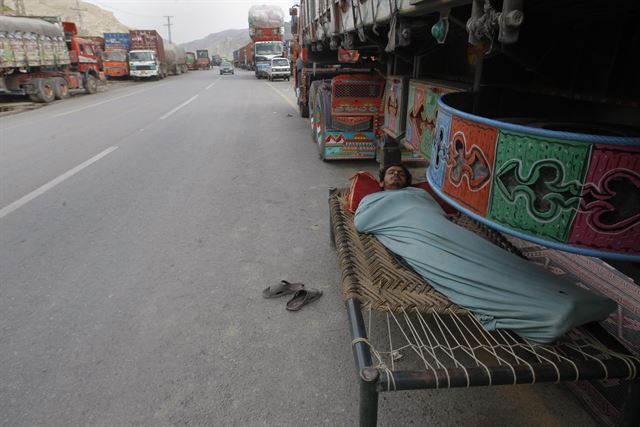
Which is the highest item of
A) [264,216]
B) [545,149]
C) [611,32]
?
[611,32]

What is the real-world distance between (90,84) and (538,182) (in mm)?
23942

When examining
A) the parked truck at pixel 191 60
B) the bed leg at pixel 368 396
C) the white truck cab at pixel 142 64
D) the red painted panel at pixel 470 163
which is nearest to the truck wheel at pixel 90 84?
the white truck cab at pixel 142 64

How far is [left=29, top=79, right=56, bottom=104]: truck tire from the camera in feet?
53.9

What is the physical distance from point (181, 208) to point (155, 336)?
242 cm

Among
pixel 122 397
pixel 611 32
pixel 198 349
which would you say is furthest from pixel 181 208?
pixel 611 32

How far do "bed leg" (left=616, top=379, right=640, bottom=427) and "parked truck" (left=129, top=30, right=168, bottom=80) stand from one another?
3454 cm

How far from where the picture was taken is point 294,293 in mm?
3133

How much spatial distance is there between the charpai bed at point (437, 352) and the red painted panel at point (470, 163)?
2.13ft

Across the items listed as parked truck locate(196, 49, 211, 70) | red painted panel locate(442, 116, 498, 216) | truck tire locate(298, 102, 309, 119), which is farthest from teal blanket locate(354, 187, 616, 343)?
parked truck locate(196, 49, 211, 70)

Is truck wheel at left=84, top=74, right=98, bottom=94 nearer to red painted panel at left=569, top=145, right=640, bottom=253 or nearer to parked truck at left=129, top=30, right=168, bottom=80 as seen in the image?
parked truck at left=129, top=30, right=168, bottom=80

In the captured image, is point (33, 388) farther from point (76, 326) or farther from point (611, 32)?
point (611, 32)

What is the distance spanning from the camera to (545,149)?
4.37 ft

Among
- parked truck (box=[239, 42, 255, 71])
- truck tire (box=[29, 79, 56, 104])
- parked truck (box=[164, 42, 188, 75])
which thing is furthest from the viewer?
parked truck (box=[164, 42, 188, 75])

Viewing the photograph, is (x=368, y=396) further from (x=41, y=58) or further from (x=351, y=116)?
(x=41, y=58)
